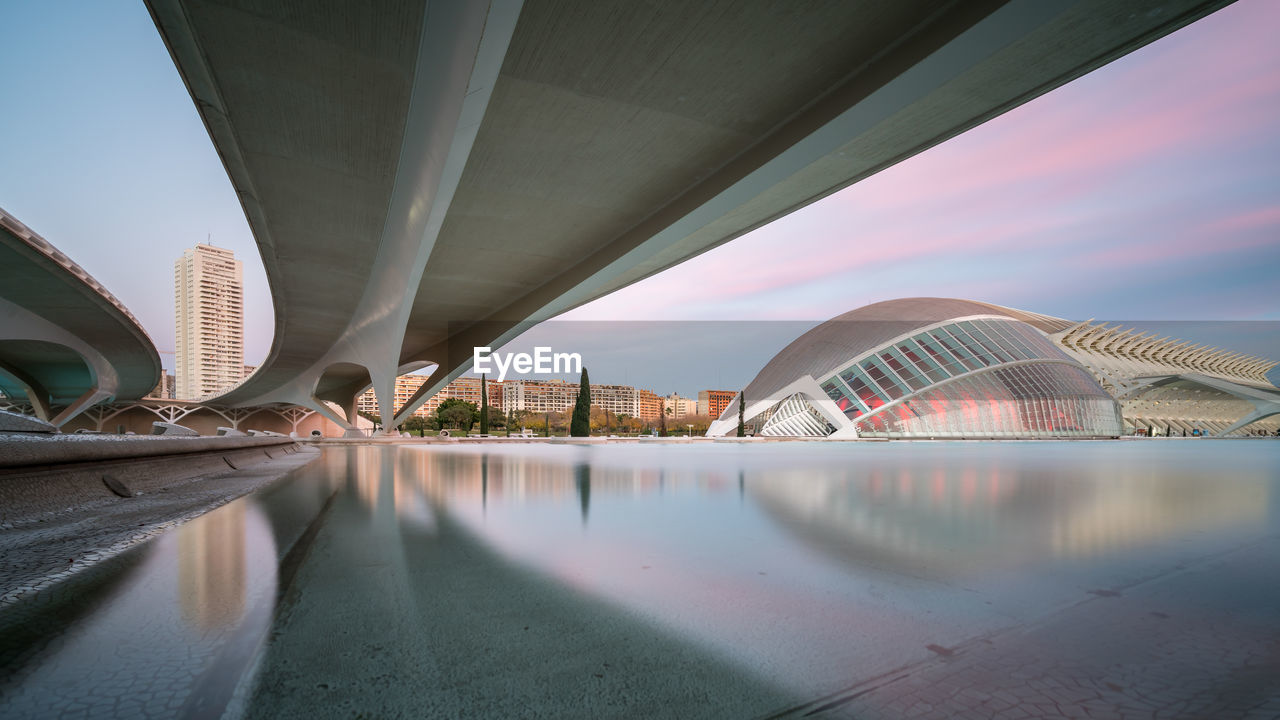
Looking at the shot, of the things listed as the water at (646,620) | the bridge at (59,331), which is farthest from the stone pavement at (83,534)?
the bridge at (59,331)

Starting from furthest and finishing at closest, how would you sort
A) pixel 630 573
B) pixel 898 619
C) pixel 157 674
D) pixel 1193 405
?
pixel 1193 405, pixel 630 573, pixel 898 619, pixel 157 674

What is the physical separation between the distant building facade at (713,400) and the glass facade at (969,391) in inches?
4042

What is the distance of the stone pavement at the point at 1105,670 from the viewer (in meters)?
1.12

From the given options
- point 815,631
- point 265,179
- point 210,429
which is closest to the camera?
point 815,631

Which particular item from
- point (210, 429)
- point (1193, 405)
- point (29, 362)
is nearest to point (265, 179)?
point (29, 362)

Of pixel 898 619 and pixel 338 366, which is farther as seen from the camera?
pixel 338 366

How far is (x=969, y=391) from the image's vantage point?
2873 centimetres

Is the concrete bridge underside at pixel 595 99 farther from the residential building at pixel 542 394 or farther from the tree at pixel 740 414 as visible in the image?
the residential building at pixel 542 394

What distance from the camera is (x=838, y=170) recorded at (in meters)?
7.02

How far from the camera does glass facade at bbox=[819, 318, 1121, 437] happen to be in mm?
28594

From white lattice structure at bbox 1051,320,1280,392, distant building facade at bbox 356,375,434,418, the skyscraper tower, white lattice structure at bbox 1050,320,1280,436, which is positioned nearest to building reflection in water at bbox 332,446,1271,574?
white lattice structure at bbox 1051,320,1280,392

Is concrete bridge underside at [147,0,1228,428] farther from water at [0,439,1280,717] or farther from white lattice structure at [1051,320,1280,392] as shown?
white lattice structure at [1051,320,1280,392]

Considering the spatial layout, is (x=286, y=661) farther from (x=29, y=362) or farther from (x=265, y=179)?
(x=29, y=362)

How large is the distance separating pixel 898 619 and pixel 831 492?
385cm
